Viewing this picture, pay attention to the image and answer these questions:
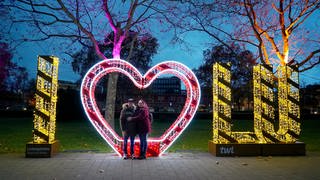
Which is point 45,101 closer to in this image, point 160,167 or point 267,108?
point 160,167

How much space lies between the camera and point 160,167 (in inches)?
401

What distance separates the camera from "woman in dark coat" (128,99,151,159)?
38.0ft

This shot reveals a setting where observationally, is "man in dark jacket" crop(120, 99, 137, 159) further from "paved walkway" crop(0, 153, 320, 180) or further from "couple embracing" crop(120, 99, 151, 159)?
"paved walkway" crop(0, 153, 320, 180)

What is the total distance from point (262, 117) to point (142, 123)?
4433mm

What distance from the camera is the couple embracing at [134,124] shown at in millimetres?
11578

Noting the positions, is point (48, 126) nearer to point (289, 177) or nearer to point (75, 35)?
point (75, 35)

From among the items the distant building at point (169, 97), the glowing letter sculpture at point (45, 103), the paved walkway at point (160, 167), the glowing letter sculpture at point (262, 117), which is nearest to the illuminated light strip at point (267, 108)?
the glowing letter sculpture at point (262, 117)

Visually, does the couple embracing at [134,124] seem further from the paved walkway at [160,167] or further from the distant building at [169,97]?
the distant building at [169,97]

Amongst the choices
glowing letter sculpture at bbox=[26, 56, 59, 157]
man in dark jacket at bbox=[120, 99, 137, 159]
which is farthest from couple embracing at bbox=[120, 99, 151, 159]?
glowing letter sculpture at bbox=[26, 56, 59, 157]

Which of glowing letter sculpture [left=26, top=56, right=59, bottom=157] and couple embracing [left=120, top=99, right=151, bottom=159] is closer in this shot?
couple embracing [left=120, top=99, right=151, bottom=159]

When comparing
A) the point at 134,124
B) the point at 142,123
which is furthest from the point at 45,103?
the point at 142,123

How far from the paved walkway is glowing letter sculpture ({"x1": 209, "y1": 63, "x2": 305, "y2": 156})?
1.79ft

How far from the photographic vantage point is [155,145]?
40.2 ft

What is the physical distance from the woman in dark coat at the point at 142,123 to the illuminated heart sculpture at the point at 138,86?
55 centimetres
